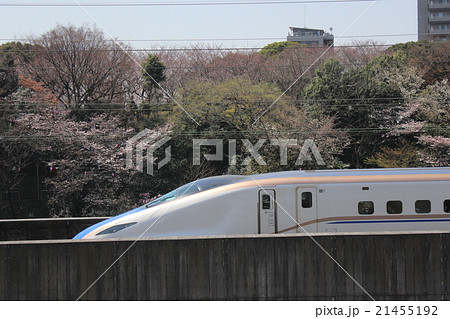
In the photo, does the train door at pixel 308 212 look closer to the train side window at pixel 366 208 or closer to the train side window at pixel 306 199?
the train side window at pixel 306 199

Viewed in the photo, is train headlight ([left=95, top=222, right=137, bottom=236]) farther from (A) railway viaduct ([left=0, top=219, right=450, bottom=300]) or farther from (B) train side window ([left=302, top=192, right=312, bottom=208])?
(B) train side window ([left=302, top=192, right=312, bottom=208])

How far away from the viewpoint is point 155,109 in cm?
3388

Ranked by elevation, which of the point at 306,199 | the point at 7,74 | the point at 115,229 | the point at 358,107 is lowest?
the point at 115,229

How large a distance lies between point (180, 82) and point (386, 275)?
3373 cm

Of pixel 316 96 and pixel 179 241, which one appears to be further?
pixel 316 96

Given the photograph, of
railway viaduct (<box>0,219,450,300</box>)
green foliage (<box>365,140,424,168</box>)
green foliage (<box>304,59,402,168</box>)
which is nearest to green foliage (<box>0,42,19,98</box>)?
green foliage (<box>304,59,402,168</box>)

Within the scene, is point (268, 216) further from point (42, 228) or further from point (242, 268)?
point (42, 228)

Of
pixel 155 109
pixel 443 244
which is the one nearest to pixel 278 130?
pixel 155 109

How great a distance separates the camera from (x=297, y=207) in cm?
1129

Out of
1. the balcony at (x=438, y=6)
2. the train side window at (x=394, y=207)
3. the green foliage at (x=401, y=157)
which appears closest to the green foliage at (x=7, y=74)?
the green foliage at (x=401, y=157)

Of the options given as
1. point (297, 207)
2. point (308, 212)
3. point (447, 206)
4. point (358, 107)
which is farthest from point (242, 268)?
point (358, 107)

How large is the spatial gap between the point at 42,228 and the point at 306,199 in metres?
7.03

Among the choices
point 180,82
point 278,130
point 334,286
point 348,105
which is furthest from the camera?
point 180,82

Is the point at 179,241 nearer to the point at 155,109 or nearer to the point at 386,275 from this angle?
the point at 386,275
